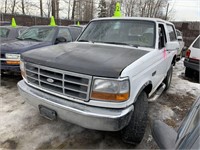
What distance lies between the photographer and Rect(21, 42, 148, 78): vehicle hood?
84.4 inches

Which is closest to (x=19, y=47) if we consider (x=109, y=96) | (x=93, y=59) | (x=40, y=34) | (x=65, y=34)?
(x=40, y=34)

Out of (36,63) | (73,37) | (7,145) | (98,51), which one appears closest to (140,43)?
(98,51)

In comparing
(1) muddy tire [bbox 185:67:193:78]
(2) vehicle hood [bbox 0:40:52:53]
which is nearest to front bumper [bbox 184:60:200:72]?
(1) muddy tire [bbox 185:67:193:78]

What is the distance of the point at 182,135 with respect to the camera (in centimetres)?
140

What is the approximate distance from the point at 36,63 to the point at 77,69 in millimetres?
777

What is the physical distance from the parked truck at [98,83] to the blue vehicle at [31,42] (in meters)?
1.82

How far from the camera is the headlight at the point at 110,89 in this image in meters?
2.12

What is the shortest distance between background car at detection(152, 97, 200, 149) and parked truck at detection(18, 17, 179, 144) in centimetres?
65

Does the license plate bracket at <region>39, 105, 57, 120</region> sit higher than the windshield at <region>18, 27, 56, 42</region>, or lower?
lower

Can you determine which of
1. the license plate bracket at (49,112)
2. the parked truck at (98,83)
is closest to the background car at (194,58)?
the parked truck at (98,83)

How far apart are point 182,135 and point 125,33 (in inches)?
94.5

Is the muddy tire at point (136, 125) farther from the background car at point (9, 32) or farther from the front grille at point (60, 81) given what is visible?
the background car at point (9, 32)

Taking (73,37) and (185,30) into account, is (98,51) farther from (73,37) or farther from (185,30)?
(185,30)

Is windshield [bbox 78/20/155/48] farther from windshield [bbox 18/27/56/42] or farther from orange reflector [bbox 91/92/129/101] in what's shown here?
windshield [bbox 18/27/56/42]
